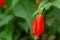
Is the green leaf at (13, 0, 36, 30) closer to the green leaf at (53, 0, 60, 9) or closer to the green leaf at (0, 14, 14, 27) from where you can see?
the green leaf at (0, 14, 14, 27)

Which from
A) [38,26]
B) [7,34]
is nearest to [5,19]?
[7,34]

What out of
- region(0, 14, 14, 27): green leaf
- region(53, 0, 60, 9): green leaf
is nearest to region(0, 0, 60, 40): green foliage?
region(0, 14, 14, 27): green leaf

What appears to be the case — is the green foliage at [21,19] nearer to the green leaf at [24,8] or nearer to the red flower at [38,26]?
the green leaf at [24,8]

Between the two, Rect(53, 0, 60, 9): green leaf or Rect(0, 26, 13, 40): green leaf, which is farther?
Rect(0, 26, 13, 40): green leaf

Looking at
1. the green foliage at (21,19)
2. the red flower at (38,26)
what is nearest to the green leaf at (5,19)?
the green foliage at (21,19)

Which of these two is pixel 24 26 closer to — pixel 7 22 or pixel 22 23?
pixel 22 23

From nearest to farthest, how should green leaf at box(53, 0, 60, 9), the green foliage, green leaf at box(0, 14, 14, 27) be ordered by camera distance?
green leaf at box(53, 0, 60, 9), the green foliage, green leaf at box(0, 14, 14, 27)

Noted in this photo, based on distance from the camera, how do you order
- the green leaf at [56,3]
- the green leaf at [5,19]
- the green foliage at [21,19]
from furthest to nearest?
the green leaf at [5,19]
the green foliage at [21,19]
the green leaf at [56,3]

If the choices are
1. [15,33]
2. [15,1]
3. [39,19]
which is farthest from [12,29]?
[39,19]

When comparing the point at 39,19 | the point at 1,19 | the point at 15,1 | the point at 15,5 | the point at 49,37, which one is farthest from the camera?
the point at 49,37

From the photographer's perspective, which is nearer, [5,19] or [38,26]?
[38,26]

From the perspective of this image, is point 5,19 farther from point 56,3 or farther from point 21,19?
point 56,3
